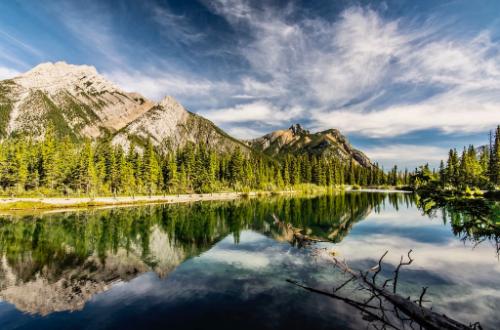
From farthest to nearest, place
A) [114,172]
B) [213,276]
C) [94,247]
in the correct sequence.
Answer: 1. [114,172]
2. [94,247]
3. [213,276]

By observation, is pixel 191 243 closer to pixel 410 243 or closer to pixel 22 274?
pixel 22 274

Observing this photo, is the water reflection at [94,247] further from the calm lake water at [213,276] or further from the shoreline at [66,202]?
the shoreline at [66,202]

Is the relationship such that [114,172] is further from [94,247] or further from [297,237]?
[297,237]

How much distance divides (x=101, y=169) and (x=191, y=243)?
238 feet

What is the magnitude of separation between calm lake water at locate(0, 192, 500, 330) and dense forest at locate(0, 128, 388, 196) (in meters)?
54.7

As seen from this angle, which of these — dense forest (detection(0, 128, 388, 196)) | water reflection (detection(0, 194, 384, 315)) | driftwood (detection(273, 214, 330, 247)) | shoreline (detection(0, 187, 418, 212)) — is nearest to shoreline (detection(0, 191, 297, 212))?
shoreline (detection(0, 187, 418, 212))

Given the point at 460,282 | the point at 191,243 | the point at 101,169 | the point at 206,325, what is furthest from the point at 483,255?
the point at 101,169

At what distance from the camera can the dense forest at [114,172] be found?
3408 inches

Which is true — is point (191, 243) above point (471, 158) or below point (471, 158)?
below

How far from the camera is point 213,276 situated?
2181cm

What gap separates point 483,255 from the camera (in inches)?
1061

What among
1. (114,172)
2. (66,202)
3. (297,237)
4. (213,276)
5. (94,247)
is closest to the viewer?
(297,237)

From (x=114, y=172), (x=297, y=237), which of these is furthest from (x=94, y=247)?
(x=114, y=172)

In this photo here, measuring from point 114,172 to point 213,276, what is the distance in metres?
82.7
